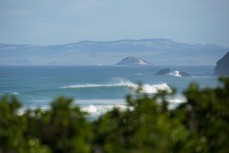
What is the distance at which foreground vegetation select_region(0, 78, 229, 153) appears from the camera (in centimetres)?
1898

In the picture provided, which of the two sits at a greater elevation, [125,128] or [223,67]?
[125,128]

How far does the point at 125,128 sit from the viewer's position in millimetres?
21172

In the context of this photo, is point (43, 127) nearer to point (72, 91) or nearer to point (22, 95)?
point (22, 95)

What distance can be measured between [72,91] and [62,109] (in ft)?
244

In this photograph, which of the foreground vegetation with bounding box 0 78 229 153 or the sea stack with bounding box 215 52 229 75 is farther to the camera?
the sea stack with bounding box 215 52 229 75

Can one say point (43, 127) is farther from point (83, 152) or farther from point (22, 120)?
point (83, 152)

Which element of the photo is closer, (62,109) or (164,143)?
(164,143)

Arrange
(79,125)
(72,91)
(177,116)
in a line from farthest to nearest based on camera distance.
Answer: (72,91) < (177,116) < (79,125)

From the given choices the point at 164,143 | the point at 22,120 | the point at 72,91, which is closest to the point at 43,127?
the point at 22,120

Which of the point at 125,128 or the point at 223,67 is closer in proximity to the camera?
the point at 125,128

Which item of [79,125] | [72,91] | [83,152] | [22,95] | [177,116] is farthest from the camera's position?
[72,91]

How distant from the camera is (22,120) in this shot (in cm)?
2089

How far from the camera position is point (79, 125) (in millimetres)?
19812

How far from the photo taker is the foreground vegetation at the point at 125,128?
19.0 m
